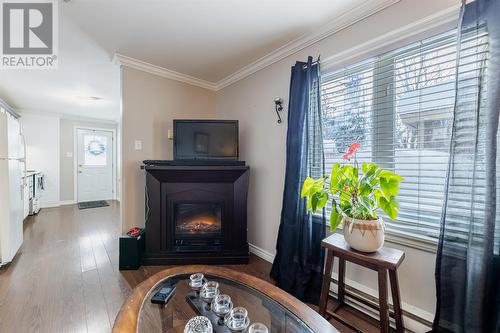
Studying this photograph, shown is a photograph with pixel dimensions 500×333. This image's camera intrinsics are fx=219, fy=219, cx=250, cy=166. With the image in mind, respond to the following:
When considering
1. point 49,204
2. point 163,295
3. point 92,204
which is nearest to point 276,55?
point 163,295

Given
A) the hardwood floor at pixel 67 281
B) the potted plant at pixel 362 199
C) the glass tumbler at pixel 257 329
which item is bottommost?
the hardwood floor at pixel 67 281

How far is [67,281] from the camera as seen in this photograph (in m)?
2.08

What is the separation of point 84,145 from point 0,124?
3.89 metres

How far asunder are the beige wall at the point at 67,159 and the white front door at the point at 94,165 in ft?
0.40

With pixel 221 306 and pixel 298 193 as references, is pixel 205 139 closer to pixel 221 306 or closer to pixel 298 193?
pixel 298 193

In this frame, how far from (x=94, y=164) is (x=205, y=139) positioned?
16.1 feet

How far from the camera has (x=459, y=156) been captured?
3.92 feet

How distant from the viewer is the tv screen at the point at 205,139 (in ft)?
8.51

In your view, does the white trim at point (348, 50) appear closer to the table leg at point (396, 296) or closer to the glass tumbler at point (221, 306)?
the table leg at point (396, 296)

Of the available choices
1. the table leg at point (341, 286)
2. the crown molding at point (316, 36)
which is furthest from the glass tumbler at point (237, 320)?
the crown molding at point (316, 36)

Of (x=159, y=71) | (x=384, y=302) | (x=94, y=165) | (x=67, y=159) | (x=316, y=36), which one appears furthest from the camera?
(x=94, y=165)

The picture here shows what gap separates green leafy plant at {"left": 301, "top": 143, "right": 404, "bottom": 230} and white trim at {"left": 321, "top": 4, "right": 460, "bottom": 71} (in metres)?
0.83

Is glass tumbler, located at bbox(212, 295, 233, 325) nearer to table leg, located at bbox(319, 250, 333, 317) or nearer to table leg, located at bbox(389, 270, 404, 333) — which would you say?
table leg, located at bbox(319, 250, 333, 317)

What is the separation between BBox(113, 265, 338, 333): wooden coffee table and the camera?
2.89 feet
